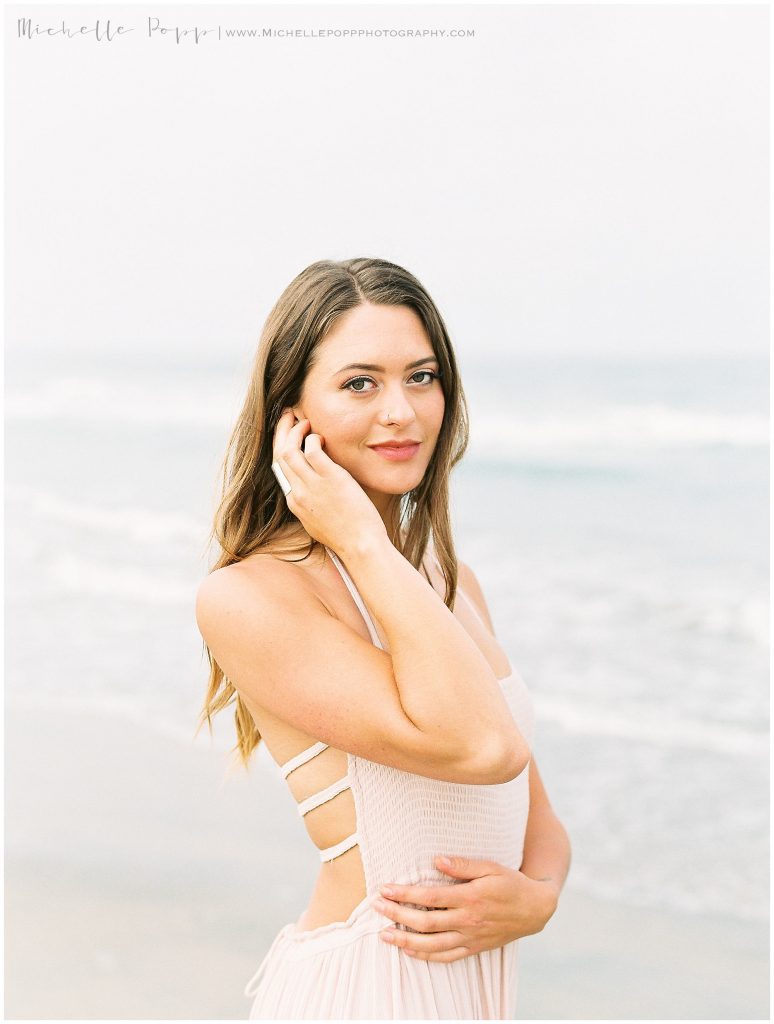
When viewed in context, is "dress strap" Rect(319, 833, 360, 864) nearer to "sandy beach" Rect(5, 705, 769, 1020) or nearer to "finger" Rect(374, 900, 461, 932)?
"finger" Rect(374, 900, 461, 932)

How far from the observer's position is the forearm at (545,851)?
8.47 feet

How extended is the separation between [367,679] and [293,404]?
0.72m

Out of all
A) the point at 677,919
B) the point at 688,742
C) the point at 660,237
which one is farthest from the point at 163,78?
the point at 677,919

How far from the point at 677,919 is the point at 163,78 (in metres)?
17.7

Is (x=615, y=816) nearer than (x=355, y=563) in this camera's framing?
No

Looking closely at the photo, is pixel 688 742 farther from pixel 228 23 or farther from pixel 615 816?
pixel 228 23

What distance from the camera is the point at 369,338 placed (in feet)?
7.75

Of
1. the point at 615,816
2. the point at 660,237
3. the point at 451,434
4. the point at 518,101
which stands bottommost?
the point at 615,816

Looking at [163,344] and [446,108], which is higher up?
[446,108]

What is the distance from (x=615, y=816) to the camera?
6895 millimetres

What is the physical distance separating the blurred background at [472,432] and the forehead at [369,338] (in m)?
0.45

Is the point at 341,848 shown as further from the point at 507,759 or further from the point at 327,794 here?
the point at 507,759

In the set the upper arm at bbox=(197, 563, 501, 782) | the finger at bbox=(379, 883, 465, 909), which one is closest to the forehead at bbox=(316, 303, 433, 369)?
the upper arm at bbox=(197, 563, 501, 782)

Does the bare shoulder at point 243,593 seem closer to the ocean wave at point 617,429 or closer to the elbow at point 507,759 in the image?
the elbow at point 507,759
